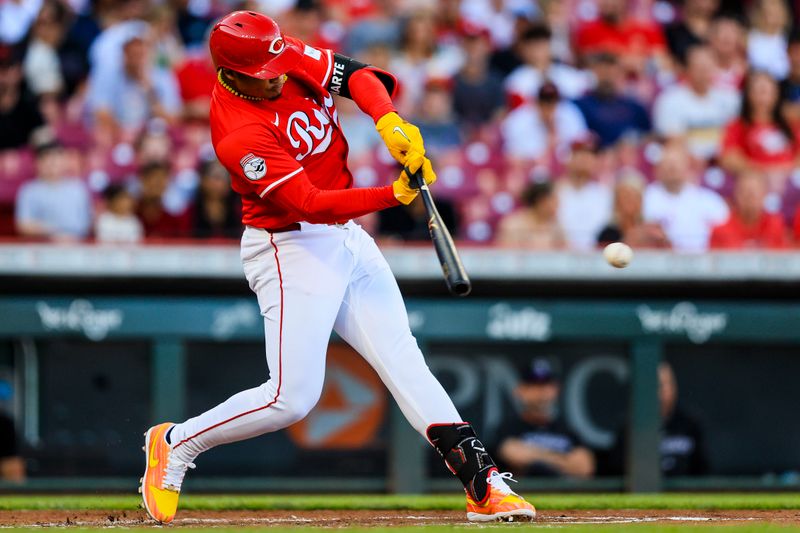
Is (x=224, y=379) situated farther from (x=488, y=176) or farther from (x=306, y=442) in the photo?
(x=488, y=176)

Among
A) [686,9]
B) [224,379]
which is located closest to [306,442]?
[224,379]

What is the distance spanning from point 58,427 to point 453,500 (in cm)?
236

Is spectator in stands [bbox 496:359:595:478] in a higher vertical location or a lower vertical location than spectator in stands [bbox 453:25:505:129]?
lower

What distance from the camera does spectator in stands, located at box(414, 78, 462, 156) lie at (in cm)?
865

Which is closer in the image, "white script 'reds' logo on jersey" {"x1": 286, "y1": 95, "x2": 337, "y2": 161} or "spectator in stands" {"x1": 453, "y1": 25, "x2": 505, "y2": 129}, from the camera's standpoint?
"white script 'reds' logo on jersey" {"x1": 286, "y1": 95, "x2": 337, "y2": 161}

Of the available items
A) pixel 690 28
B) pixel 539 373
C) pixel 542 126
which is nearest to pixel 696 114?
pixel 542 126

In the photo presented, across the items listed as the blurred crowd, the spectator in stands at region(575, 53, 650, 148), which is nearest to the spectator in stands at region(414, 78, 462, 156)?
the blurred crowd

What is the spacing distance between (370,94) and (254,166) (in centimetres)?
55

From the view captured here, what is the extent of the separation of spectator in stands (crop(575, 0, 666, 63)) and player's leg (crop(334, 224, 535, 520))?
577 centimetres

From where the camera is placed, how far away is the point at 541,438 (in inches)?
287

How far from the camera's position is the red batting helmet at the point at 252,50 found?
4254 millimetres

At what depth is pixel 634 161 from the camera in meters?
8.58

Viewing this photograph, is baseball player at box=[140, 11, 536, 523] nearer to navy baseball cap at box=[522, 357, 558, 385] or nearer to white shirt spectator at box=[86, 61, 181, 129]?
navy baseball cap at box=[522, 357, 558, 385]

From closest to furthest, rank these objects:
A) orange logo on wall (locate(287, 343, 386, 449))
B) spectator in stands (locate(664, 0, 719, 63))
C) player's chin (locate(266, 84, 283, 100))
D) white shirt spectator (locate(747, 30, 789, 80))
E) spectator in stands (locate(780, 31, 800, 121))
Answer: player's chin (locate(266, 84, 283, 100)), orange logo on wall (locate(287, 343, 386, 449)), spectator in stands (locate(780, 31, 800, 121)), white shirt spectator (locate(747, 30, 789, 80)), spectator in stands (locate(664, 0, 719, 63))
